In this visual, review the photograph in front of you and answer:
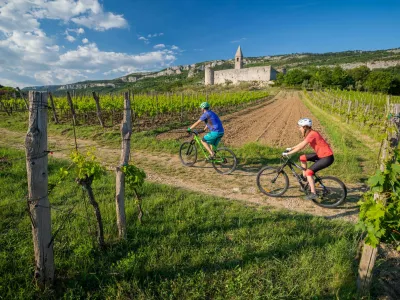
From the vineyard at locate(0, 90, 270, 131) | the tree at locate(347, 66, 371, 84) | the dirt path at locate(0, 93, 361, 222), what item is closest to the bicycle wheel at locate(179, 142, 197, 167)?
the dirt path at locate(0, 93, 361, 222)

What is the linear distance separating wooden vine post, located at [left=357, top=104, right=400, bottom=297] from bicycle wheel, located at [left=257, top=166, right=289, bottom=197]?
2.57 meters

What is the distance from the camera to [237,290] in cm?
254

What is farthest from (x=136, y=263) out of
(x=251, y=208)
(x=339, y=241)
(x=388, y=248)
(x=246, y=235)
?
(x=388, y=248)

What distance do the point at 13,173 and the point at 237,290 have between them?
596 cm

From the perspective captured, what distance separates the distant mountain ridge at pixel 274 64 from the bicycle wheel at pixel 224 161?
2820 inches

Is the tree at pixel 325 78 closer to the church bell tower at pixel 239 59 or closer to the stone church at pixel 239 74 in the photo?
the stone church at pixel 239 74

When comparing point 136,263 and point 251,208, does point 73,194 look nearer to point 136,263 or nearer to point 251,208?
point 136,263

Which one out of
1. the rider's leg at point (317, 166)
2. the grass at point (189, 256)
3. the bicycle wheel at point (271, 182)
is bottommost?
the grass at point (189, 256)

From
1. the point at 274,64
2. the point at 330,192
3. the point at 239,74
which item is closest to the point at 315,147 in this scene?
the point at 330,192

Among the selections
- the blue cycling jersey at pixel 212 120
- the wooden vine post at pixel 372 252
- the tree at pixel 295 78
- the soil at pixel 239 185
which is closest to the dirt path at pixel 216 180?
the soil at pixel 239 185

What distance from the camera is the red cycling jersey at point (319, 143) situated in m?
4.44

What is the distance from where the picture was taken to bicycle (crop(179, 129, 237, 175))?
259 inches

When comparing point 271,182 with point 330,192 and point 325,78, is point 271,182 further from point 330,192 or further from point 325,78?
point 325,78

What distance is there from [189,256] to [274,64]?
17041 centimetres
